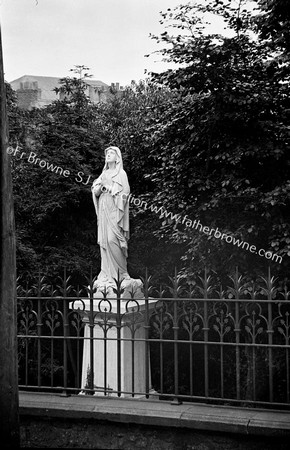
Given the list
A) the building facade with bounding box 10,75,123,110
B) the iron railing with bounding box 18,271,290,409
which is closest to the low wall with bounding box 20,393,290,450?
the iron railing with bounding box 18,271,290,409

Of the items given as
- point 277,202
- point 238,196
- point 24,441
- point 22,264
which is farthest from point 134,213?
point 24,441

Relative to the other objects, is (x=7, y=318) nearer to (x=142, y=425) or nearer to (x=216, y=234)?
(x=142, y=425)

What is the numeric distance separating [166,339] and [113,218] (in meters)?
2.62

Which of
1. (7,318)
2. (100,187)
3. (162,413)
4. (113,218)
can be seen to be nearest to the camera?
(7,318)

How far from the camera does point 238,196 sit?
10891mm

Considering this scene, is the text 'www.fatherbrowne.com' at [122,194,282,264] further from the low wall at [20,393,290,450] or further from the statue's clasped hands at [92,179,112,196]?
the low wall at [20,393,290,450]

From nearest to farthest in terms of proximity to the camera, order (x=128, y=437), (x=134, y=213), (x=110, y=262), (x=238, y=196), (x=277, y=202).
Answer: (x=128, y=437) → (x=110, y=262) → (x=277, y=202) → (x=238, y=196) → (x=134, y=213)

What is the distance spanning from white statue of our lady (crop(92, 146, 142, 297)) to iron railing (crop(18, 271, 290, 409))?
65cm

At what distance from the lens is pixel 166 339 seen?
21.1 ft

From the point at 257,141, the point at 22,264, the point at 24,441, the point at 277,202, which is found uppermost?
the point at 257,141

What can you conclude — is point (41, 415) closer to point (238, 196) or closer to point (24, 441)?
point (24, 441)

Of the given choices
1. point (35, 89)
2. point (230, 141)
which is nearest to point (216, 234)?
point (230, 141)

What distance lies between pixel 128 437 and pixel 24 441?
3.12 ft

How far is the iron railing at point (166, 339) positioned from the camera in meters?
5.05
